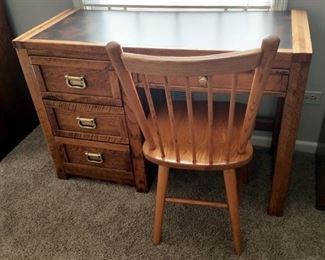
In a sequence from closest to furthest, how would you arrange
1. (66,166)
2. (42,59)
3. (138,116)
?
(138,116), (42,59), (66,166)

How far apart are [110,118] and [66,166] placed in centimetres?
A: 45

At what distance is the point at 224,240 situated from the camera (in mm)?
1358

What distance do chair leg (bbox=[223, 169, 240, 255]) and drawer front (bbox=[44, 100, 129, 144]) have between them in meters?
0.49

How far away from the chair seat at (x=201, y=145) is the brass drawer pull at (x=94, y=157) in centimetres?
39

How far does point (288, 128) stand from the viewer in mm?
1170

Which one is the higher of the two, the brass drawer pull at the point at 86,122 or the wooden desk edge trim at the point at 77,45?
the wooden desk edge trim at the point at 77,45

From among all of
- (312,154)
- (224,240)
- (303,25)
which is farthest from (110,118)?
(312,154)

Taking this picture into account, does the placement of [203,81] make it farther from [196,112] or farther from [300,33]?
[300,33]

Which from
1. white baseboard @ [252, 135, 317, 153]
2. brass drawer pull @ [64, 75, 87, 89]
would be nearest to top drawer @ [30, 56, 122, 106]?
brass drawer pull @ [64, 75, 87, 89]

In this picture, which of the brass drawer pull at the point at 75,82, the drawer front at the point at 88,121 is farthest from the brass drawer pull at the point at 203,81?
the brass drawer pull at the point at 75,82

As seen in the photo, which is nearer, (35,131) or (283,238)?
(283,238)

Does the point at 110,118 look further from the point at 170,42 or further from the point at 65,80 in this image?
the point at 170,42

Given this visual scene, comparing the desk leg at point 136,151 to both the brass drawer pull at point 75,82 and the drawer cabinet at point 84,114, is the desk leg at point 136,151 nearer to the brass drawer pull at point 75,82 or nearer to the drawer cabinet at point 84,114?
the drawer cabinet at point 84,114

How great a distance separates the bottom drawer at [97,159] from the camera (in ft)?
4.97
